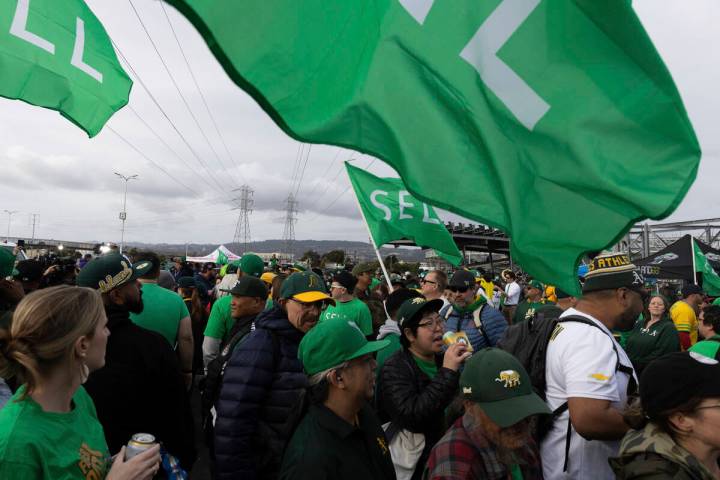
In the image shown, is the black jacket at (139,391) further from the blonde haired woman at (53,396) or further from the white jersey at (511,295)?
the white jersey at (511,295)

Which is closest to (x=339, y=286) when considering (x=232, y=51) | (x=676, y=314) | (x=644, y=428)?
(x=644, y=428)

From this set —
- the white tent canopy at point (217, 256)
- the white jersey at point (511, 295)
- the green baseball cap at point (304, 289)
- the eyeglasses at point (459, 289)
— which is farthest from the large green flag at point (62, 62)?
the white tent canopy at point (217, 256)

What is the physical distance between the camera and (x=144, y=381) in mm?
2770

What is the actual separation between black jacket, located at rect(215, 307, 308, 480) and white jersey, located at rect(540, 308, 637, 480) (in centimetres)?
145

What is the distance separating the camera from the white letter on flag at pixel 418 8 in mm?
1934

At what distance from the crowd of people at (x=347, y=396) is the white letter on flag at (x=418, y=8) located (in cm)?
142

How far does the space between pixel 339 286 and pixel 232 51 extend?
491cm

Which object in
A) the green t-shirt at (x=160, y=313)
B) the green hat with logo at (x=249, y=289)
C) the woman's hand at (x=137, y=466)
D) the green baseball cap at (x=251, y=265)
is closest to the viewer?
the woman's hand at (x=137, y=466)

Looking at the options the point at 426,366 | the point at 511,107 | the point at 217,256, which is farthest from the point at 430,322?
the point at 217,256

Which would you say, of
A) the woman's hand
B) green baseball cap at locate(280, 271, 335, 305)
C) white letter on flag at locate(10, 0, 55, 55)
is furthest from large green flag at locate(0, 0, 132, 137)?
the woman's hand

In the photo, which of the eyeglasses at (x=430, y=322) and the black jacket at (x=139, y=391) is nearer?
the black jacket at (x=139, y=391)

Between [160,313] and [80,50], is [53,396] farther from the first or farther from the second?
[80,50]

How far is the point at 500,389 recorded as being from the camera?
7.25ft

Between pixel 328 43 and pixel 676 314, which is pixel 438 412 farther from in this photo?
pixel 676 314
